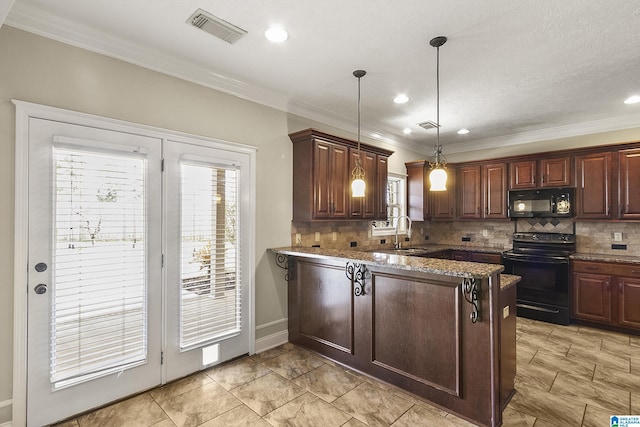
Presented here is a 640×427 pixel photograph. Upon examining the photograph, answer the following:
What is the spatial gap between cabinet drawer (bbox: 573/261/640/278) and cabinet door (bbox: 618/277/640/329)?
2.9 inches

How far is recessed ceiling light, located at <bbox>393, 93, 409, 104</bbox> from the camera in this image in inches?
145

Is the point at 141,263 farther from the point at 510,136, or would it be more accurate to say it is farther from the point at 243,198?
the point at 510,136

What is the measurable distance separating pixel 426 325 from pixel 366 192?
7.32 feet

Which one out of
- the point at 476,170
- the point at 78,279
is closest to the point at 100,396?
the point at 78,279

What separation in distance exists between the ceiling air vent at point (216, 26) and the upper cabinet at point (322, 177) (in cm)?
135

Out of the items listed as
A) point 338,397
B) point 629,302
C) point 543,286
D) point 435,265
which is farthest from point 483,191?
point 338,397

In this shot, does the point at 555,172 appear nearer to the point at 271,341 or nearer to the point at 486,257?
the point at 486,257

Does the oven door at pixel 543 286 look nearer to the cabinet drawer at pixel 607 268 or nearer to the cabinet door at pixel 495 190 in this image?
the cabinet drawer at pixel 607 268

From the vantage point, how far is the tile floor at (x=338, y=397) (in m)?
2.30

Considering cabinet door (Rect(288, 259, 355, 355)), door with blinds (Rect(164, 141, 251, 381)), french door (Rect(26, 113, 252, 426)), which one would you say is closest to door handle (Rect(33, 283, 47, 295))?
french door (Rect(26, 113, 252, 426))

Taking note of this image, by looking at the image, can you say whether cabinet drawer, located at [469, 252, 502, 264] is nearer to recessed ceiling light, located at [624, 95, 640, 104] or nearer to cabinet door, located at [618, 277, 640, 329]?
cabinet door, located at [618, 277, 640, 329]

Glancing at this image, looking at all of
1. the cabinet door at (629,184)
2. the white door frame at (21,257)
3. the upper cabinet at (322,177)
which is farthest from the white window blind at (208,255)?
the cabinet door at (629,184)

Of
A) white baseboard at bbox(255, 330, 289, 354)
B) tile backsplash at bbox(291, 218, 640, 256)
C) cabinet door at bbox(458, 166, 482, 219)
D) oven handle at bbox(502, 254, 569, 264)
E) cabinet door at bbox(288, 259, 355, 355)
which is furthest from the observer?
cabinet door at bbox(458, 166, 482, 219)

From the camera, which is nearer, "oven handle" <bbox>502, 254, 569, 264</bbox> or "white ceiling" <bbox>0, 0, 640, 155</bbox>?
"white ceiling" <bbox>0, 0, 640, 155</bbox>
